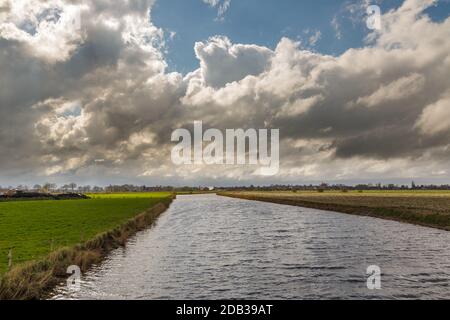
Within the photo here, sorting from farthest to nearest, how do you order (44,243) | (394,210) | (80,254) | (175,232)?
(394,210), (175,232), (44,243), (80,254)

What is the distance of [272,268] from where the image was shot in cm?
2581

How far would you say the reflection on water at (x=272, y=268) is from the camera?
20031 mm

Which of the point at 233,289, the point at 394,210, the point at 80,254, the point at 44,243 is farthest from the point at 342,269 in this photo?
the point at 394,210

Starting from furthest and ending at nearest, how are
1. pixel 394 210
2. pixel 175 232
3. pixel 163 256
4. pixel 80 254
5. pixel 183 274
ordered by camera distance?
pixel 394 210, pixel 175 232, pixel 163 256, pixel 80 254, pixel 183 274

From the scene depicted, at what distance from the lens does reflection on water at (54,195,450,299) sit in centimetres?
2003

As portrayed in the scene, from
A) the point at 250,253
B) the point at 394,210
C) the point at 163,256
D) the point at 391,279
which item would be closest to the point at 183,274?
the point at 163,256

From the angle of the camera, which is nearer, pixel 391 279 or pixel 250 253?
pixel 391 279

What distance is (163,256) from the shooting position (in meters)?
31.0
